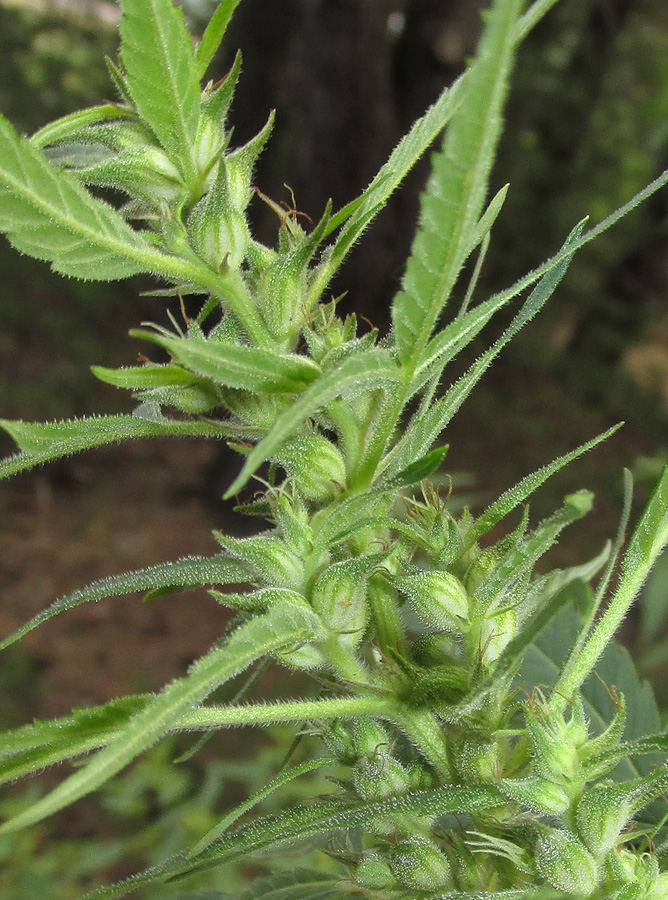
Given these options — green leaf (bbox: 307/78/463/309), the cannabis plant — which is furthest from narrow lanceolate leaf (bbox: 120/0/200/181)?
green leaf (bbox: 307/78/463/309)

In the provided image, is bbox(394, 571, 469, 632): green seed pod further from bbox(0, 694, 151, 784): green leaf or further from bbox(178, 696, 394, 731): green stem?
bbox(0, 694, 151, 784): green leaf

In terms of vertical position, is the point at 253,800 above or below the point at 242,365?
below

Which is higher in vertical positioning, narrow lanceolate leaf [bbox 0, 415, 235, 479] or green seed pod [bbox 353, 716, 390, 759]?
narrow lanceolate leaf [bbox 0, 415, 235, 479]

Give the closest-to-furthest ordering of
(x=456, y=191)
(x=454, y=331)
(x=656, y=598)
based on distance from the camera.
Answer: (x=456, y=191) < (x=454, y=331) < (x=656, y=598)

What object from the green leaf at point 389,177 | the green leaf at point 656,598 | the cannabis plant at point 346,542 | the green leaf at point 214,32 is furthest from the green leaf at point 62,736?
the green leaf at point 656,598

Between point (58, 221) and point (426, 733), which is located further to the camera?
point (426, 733)

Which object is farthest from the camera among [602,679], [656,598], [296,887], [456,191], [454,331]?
[656,598]

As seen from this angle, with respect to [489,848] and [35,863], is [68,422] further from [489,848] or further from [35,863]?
Answer: [35,863]

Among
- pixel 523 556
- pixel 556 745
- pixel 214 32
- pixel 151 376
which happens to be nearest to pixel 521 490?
pixel 523 556

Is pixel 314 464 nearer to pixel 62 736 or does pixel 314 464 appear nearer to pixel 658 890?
pixel 62 736
